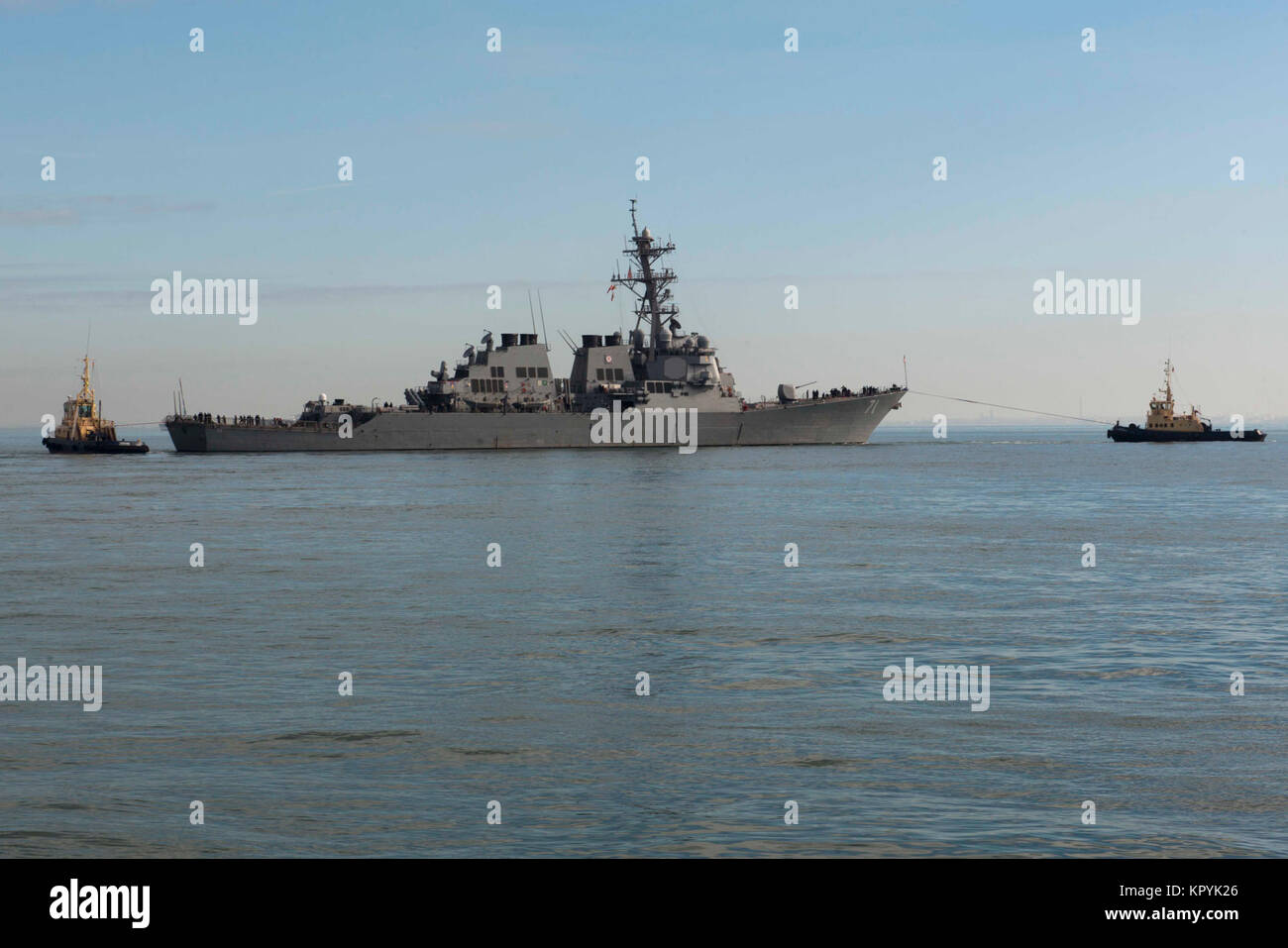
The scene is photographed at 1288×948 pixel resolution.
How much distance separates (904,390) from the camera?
111188mm

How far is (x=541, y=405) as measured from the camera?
3898 inches

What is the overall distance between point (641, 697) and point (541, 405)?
83.8 m

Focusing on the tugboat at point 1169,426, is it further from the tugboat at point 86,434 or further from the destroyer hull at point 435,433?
the tugboat at point 86,434

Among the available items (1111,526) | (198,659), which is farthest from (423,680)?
(1111,526)

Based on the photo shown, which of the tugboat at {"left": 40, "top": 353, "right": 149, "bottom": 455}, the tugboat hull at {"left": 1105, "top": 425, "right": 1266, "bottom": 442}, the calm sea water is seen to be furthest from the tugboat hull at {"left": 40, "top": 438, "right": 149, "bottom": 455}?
the tugboat hull at {"left": 1105, "top": 425, "right": 1266, "bottom": 442}

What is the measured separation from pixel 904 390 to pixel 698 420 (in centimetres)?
2093

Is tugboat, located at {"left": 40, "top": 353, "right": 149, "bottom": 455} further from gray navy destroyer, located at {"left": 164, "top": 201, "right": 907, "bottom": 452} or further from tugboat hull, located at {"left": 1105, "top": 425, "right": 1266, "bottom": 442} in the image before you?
tugboat hull, located at {"left": 1105, "top": 425, "right": 1266, "bottom": 442}

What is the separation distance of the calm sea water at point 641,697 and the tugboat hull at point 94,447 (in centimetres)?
6436

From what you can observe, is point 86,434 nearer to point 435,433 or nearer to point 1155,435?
point 435,433

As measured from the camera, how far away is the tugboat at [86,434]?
324 ft

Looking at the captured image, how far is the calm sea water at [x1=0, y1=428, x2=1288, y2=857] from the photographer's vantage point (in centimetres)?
1084
